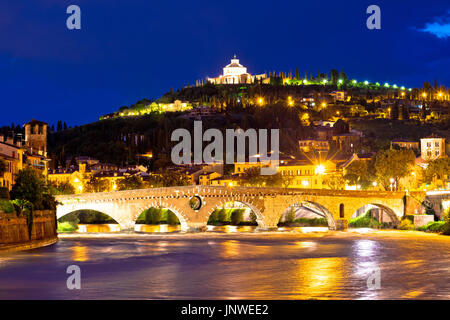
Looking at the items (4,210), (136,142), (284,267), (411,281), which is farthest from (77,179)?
(411,281)

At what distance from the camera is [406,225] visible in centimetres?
6406

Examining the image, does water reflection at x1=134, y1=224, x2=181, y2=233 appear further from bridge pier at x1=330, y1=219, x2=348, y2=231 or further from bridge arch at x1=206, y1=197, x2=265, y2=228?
bridge pier at x1=330, y1=219, x2=348, y2=231

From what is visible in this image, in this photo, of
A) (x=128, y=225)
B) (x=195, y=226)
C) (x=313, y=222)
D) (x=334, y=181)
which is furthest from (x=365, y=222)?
(x=128, y=225)

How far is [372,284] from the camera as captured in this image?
2872 centimetres

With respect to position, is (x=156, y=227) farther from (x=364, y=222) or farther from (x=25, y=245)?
(x=25, y=245)

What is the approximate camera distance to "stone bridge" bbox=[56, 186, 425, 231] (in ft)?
200

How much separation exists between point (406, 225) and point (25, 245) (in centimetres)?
3672

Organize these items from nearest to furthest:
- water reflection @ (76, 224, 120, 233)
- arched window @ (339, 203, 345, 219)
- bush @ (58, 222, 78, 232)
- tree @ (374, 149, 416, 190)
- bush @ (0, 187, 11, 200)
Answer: bush @ (0, 187, 11, 200) < bush @ (58, 222, 78, 232) < arched window @ (339, 203, 345, 219) < water reflection @ (76, 224, 120, 233) < tree @ (374, 149, 416, 190)

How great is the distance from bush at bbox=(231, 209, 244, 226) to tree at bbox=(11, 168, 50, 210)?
32157 millimetres

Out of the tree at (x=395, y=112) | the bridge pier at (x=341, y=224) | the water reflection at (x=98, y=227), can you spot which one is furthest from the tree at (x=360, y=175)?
the tree at (x=395, y=112)

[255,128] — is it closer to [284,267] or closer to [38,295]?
[284,267]

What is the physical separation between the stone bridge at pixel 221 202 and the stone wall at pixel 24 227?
11292mm

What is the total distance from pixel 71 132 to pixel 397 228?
381ft

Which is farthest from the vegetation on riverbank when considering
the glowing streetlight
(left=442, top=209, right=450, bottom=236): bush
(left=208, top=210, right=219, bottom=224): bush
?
the glowing streetlight
